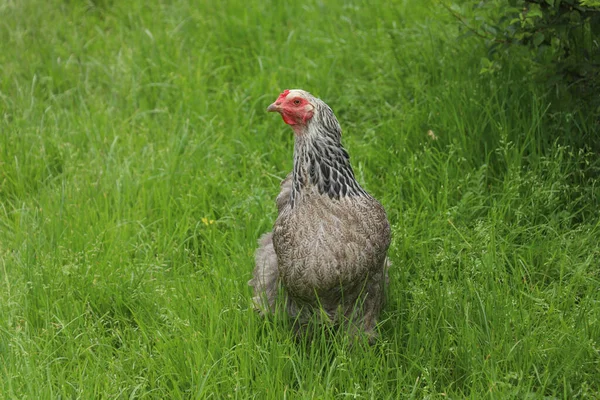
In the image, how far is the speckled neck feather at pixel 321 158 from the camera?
12.3 ft

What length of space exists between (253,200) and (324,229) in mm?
1316

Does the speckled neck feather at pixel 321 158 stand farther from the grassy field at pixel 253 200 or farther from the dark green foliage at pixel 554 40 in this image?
the dark green foliage at pixel 554 40

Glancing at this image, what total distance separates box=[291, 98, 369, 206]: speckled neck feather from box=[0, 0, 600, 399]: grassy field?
0.69 meters

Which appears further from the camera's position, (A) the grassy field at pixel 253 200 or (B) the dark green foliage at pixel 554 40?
(B) the dark green foliage at pixel 554 40

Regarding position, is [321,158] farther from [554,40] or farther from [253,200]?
[554,40]

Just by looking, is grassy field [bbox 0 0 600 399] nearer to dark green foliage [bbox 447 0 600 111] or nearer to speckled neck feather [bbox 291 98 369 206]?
dark green foliage [bbox 447 0 600 111]

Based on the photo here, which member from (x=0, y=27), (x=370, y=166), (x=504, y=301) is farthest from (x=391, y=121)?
(x=0, y=27)

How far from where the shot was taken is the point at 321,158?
3.75m

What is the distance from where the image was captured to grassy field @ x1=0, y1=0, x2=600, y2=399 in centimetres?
373

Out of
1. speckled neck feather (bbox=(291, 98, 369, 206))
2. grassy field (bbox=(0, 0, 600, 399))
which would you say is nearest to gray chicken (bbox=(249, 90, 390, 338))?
speckled neck feather (bbox=(291, 98, 369, 206))

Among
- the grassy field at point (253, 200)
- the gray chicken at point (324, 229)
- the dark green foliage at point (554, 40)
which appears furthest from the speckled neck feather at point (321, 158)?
the dark green foliage at point (554, 40)

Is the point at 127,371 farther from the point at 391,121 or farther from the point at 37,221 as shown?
the point at 391,121

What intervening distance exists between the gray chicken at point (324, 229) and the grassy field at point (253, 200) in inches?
8.1

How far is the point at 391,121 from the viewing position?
17.7ft
